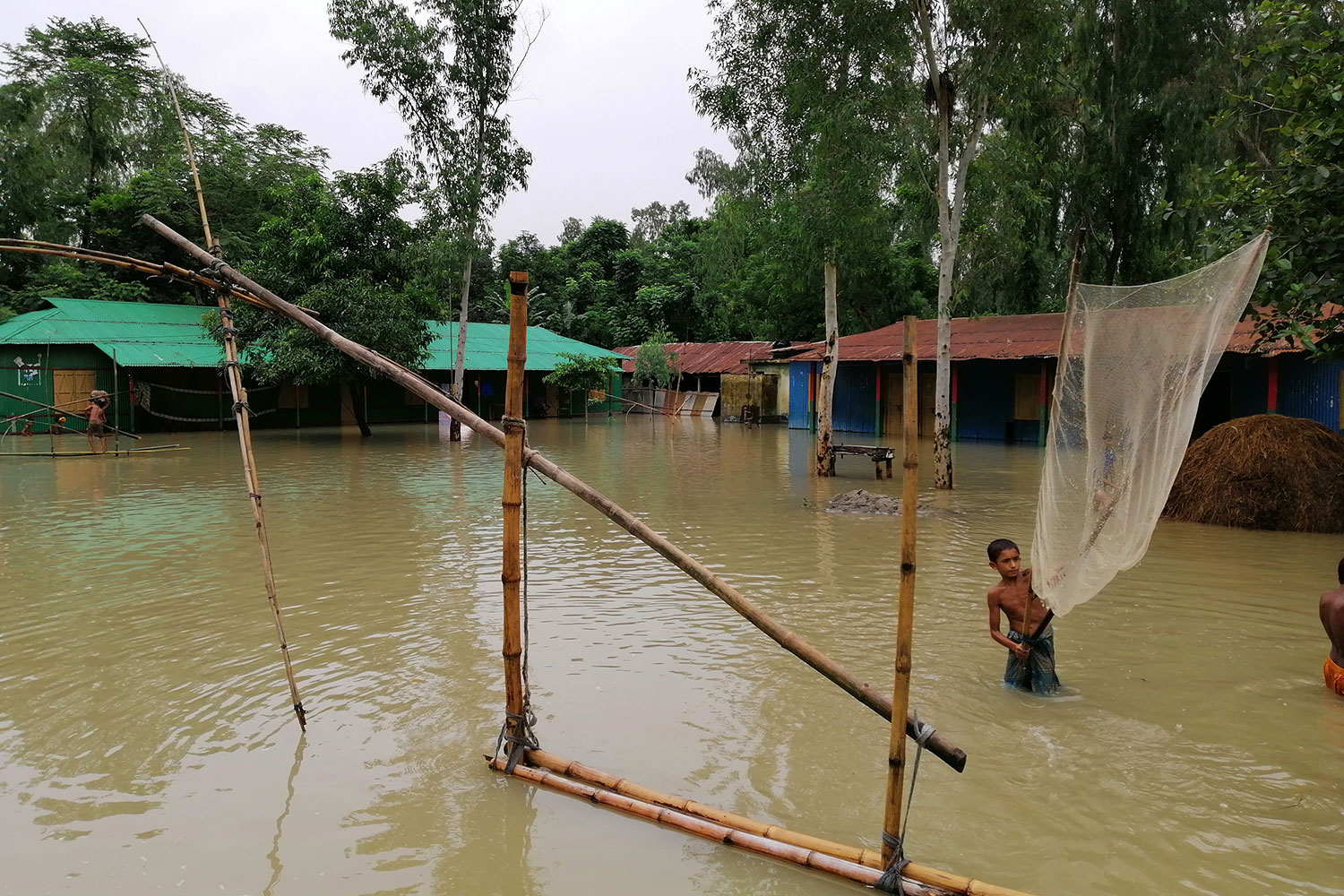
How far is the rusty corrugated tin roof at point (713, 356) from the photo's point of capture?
3466 cm

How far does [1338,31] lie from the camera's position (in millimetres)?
7836

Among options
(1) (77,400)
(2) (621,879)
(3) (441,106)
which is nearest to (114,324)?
(1) (77,400)

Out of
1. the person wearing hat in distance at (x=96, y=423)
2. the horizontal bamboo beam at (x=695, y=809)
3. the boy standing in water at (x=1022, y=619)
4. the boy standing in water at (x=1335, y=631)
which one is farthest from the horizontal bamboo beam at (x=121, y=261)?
the person wearing hat in distance at (x=96, y=423)

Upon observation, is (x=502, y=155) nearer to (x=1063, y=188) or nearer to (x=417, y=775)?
(x=1063, y=188)

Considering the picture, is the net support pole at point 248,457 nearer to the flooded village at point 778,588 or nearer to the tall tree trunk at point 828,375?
the flooded village at point 778,588

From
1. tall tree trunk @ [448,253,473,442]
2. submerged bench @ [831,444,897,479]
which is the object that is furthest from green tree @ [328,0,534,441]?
submerged bench @ [831,444,897,479]

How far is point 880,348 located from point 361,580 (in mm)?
19476

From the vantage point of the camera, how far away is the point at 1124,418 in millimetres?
4773

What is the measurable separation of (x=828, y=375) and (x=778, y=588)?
7456mm

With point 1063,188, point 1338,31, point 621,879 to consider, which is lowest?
point 621,879

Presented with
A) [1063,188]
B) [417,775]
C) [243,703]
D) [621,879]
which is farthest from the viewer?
[1063,188]

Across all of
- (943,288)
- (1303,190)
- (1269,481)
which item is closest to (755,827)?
(1303,190)

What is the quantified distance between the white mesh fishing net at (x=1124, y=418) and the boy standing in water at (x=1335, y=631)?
1.14 m

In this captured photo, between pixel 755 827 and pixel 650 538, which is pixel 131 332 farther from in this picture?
pixel 755 827
